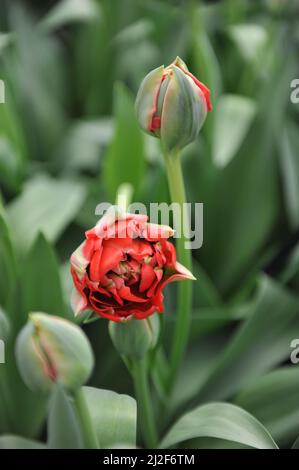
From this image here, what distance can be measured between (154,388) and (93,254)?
0.93 ft

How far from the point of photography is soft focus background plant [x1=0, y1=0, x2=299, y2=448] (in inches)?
24.4

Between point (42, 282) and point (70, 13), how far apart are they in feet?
1.57

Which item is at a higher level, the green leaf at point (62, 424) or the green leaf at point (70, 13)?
the green leaf at point (70, 13)

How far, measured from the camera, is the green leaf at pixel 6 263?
57 centimetres

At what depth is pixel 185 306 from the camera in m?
0.58

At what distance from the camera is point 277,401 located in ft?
2.00

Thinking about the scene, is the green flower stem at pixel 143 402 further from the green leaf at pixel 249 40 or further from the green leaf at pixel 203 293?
the green leaf at pixel 249 40

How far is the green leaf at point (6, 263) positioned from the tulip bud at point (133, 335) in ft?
0.38

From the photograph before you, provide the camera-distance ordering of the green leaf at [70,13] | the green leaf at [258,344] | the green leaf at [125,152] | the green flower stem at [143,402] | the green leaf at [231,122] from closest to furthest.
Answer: the green flower stem at [143,402]
the green leaf at [258,344]
the green leaf at [125,152]
the green leaf at [231,122]
the green leaf at [70,13]

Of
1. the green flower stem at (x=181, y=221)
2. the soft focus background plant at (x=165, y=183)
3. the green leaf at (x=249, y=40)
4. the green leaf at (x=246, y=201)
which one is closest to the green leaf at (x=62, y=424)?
the soft focus background plant at (x=165, y=183)

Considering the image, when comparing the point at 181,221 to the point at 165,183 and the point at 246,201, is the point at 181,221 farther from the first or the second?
the point at 246,201

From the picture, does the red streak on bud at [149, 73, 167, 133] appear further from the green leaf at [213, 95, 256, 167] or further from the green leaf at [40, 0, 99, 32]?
the green leaf at [40, 0, 99, 32]

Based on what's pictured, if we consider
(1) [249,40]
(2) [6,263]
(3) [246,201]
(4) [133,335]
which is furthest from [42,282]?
(1) [249,40]

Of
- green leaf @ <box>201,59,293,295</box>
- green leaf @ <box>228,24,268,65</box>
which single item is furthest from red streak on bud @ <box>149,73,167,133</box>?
green leaf @ <box>228,24,268,65</box>
